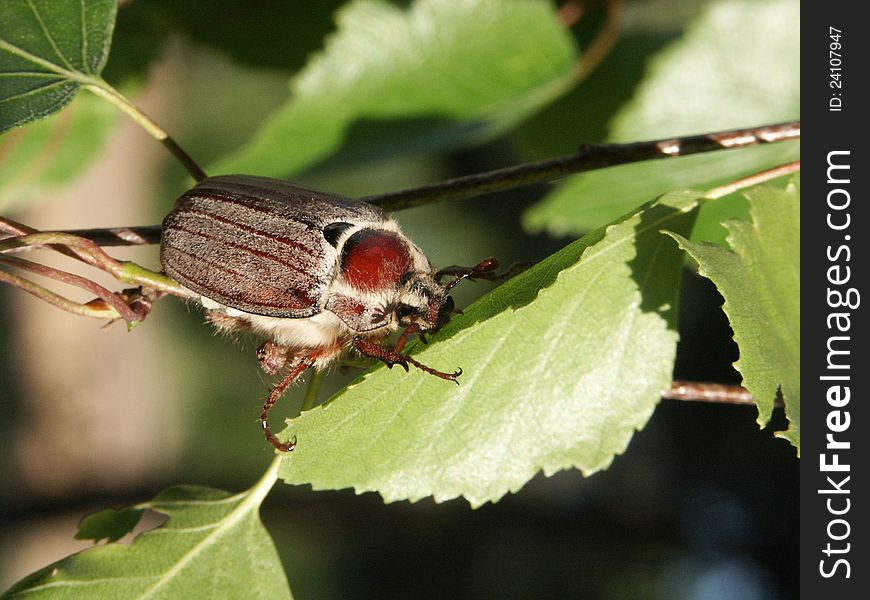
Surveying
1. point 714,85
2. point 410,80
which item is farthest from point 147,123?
point 714,85

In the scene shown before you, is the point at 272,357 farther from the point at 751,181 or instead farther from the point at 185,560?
the point at 751,181

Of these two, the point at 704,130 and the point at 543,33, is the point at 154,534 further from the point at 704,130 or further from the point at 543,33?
the point at 704,130

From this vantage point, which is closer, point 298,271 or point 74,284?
point 74,284

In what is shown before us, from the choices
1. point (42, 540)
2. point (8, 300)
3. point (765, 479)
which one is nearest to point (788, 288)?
point (765, 479)

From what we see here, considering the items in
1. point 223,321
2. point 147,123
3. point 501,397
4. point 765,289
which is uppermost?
point 147,123

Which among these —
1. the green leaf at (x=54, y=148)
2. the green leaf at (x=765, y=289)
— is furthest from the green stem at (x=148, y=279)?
the green leaf at (x=54, y=148)

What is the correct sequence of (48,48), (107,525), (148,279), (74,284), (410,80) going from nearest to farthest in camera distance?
(74,284)
(148,279)
(48,48)
(107,525)
(410,80)

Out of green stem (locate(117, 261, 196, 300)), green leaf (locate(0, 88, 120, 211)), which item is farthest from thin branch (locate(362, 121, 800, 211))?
green leaf (locate(0, 88, 120, 211))

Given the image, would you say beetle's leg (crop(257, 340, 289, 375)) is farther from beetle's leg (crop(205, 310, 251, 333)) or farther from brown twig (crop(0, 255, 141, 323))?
brown twig (crop(0, 255, 141, 323))
